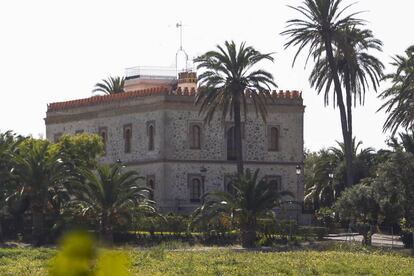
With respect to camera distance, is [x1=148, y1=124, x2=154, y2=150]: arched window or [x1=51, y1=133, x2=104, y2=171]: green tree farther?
[x1=148, y1=124, x2=154, y2=150]: arched window

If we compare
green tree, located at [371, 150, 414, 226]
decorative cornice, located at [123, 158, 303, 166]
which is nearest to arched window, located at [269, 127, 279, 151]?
decorative cornice, located at [123, 158, 303, 166]

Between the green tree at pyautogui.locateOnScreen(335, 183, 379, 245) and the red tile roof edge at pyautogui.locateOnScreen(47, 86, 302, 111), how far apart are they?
1764 cm

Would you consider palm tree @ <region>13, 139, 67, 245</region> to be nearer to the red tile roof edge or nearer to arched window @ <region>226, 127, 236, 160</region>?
the red tile roof edge

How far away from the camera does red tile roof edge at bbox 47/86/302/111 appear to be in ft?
218

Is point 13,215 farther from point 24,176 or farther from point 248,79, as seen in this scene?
point 248,79

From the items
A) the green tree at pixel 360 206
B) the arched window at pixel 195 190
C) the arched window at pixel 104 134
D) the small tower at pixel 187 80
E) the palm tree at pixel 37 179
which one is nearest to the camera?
the palm tree at pixel 37 179

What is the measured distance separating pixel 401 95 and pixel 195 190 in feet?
53.3

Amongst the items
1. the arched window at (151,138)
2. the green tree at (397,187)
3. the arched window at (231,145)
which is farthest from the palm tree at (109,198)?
the arched window at (231,145)

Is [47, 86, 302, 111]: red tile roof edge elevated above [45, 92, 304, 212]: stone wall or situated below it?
above

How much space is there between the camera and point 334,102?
64.2 metres

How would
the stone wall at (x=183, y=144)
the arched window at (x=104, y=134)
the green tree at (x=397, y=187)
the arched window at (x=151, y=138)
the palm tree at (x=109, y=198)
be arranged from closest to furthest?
the palm tree at (x=109, y=198) → the green tree at (x=397, y=187) → the stone wall at (x=183, y=144) → the arched window at (x=151, y=138) → the arched window at (x=104, y=134)

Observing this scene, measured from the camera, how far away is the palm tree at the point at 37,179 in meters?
49.0

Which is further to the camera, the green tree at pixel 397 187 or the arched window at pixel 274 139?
the arched window at pixel 274 139

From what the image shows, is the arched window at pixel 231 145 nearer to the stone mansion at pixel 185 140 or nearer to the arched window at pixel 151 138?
the stone mansion at pixel 185 140
